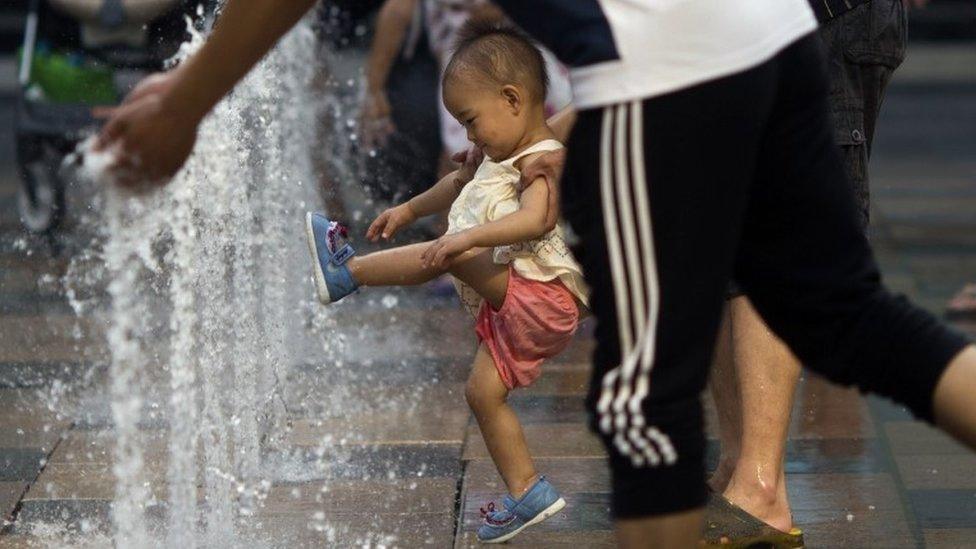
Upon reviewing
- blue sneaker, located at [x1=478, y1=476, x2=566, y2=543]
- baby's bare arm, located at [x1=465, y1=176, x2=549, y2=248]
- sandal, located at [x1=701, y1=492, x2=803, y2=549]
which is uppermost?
baby's bare arm, located at [x1=465, y1=176, x2=549, y2=248]

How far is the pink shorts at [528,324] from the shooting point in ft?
11.3

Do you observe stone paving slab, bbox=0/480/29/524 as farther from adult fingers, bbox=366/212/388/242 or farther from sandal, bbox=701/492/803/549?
sandal, bbox=701/492/803/549

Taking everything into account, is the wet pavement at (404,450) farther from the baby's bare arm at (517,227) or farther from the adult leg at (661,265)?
the adult leg at (661,265)

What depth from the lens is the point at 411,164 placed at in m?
7.49

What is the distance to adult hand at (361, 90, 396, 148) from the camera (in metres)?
7.05

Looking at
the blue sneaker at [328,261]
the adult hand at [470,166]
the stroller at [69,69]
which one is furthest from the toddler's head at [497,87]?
the stroller at [69,69]

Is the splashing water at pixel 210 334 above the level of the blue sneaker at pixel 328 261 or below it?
below

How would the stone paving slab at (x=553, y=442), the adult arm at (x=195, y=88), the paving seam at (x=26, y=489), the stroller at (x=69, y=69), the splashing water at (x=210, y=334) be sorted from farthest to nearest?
the stroller at (x=69, y=69)
the stone paving slab at (x=553, y=442)
the paving seam at (x=26, y=489)
the splashing water at (x=210, y=334)
the adult arm at (x=195, y=88)

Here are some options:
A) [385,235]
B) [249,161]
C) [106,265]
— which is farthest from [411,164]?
[385,235]

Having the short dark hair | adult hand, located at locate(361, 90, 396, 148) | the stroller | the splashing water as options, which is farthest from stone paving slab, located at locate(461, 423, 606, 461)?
the stroller

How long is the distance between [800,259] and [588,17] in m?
0.50

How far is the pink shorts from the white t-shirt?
1174 mm

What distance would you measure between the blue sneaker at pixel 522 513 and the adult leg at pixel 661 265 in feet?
3.86

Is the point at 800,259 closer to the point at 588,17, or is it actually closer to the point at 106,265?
the point at 588,17
